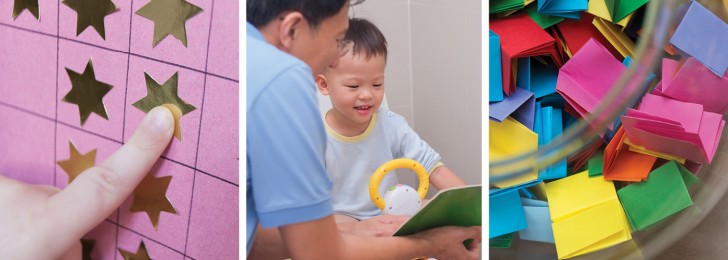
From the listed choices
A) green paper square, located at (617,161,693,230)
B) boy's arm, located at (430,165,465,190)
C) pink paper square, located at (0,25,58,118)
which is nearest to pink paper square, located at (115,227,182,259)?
pink paper square, located at (0,25,58,118)

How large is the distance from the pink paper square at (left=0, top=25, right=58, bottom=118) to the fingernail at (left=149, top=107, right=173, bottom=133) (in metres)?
0.28

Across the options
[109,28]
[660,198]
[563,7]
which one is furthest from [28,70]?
[660,198]

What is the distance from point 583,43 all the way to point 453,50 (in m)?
0.17

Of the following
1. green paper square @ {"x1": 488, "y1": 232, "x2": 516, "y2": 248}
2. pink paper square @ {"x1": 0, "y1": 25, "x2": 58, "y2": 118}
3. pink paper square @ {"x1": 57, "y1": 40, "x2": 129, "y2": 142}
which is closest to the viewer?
green paper square @ {"x1": 488, "y1": 232, "x2": 516, "y2": 248}

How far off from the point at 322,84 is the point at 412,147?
145mm

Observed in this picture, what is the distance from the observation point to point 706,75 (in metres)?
1.02

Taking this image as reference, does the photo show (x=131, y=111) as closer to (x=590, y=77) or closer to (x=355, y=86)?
(x=355, y=86)

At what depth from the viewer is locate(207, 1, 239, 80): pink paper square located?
1118 mm

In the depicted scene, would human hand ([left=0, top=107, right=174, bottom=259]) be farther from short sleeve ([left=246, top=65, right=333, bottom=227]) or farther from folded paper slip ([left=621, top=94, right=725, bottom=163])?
folded paper slip ([left=621, top=94, right=725, bottom=163])

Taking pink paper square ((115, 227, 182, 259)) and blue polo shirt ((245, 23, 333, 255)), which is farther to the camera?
pink paper square ((115, 227, 182, 259))

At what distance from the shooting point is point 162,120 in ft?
3.99

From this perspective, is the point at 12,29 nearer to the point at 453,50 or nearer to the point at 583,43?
the point at 453,50

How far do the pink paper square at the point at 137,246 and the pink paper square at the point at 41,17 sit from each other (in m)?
0.36

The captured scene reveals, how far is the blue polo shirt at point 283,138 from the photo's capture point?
3.15 feet
